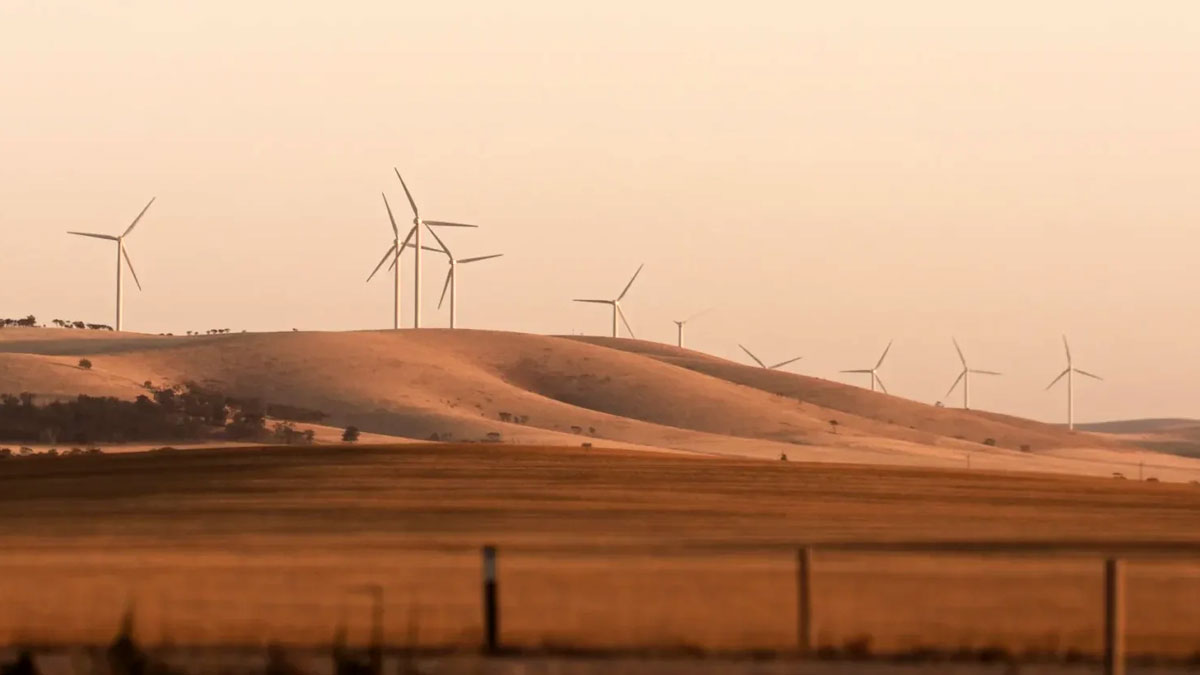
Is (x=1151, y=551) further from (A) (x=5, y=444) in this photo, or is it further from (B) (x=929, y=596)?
(A) (x=5, y=444)

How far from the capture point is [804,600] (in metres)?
26.4

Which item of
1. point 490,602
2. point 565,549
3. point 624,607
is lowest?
point 624,607

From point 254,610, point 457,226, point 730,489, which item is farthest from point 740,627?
point 457,226

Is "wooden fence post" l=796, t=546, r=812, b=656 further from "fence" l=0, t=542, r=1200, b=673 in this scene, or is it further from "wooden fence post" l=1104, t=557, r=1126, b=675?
"wooden fence post" l=1104, t=557, r=1126, b=675

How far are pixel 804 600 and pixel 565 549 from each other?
20.3ft

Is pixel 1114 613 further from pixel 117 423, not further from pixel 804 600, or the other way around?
pixel 117 423

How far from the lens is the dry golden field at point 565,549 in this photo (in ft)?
98.0

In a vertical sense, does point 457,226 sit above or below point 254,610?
above

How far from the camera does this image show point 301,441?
182000mm

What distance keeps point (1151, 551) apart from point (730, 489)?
28.6m

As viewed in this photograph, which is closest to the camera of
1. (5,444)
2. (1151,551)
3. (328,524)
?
(1151,551)

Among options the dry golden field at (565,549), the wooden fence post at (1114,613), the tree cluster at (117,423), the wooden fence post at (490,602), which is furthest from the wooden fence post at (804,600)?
the tree cluster at (117,423)

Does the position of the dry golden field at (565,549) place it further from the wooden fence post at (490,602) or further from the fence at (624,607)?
the wooden fence post at (490,602)

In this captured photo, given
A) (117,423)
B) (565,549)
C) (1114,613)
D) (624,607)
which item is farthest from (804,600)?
(117,423)
